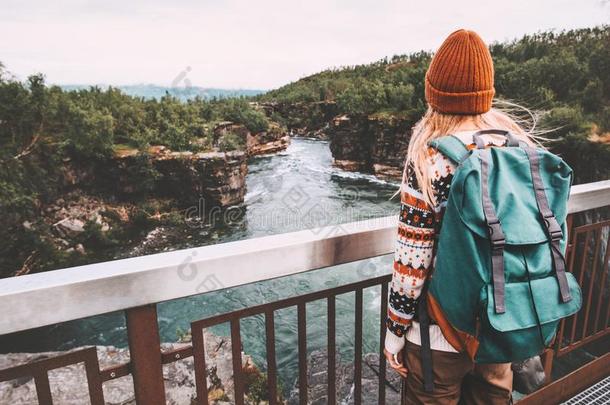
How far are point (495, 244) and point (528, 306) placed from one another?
0.58 ft

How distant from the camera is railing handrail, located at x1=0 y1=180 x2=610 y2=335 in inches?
34.5

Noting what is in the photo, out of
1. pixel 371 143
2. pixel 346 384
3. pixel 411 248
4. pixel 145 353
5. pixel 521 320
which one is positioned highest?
pixel 411 248

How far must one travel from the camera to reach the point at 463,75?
1022 mm

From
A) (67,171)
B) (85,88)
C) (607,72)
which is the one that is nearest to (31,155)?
(67,171)

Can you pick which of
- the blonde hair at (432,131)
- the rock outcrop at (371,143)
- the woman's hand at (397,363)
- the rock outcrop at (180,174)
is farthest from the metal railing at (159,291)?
the rock outcrop at (371,143)

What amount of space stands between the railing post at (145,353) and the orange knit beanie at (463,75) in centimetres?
91

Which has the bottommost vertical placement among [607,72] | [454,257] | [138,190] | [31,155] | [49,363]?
[138,190]

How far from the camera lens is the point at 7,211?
18.0 meters

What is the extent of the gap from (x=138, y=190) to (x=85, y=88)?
10.7 meters

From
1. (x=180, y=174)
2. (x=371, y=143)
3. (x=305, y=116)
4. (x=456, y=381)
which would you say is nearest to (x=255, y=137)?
(x=371, y=143)

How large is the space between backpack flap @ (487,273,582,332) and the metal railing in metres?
0.46

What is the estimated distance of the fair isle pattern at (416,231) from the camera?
1.00 meters

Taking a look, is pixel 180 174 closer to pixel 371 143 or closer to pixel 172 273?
pixel 371 143

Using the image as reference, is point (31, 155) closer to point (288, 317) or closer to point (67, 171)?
point (67, 171)
